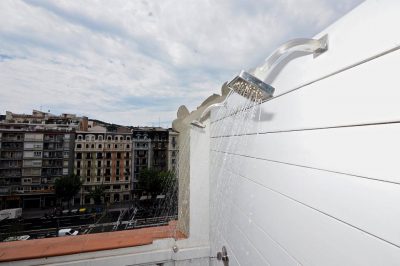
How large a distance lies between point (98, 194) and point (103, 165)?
160 inches

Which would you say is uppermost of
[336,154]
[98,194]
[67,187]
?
[336,154]

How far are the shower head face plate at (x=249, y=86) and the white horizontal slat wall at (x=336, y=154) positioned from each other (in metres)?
0.07

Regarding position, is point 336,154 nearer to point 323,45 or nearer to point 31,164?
point 323,45

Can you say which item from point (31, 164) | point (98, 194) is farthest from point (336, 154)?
point (31, 164)

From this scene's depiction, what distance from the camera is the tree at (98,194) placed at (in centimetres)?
2625

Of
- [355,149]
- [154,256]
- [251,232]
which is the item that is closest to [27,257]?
[154,256]

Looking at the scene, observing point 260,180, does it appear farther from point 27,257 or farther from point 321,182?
point 27,257

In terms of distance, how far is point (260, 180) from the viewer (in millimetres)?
1189

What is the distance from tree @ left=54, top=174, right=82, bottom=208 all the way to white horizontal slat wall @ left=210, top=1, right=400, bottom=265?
95.3 ft

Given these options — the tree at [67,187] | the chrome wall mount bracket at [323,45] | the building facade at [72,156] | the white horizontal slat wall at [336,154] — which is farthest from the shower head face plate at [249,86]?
the tree at [67,187]

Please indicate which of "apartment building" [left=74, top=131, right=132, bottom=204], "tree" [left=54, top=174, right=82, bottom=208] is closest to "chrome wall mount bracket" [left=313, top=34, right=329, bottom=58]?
"tree" [left=54, top=174, right=82, bottom=208]

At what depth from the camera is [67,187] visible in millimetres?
25031

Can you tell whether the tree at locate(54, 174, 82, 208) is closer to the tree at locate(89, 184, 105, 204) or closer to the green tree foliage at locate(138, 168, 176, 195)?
the tree at locate(89, 184, 105, 204)

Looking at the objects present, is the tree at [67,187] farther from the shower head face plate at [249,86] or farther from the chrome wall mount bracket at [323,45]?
the chrome wall mount bracket at [323,45]
